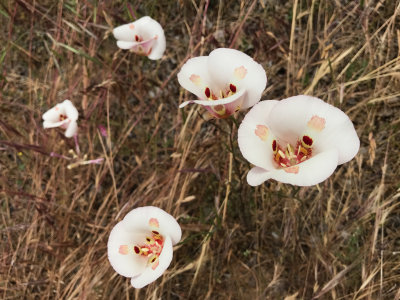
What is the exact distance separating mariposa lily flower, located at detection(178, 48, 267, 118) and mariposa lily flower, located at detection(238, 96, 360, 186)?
0.06m

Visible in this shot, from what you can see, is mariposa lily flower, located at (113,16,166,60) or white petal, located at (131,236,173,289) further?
mariposa lily flower, located at (113,16,166,60)

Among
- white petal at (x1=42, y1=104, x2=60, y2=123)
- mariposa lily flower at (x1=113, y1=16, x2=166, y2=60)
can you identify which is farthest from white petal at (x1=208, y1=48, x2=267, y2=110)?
white petal at (x1=42, y1=104, x2=60, y2=123)

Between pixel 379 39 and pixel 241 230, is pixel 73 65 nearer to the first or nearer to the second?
pixel 241 230

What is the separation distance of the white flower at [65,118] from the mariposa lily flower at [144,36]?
1.03 ft

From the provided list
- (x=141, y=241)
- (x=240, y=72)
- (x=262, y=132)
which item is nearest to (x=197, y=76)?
(x=240, y=72)

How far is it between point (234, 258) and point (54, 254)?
721mm

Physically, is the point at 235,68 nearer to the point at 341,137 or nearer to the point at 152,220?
the point at 341,137

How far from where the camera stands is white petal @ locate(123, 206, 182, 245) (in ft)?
3.67

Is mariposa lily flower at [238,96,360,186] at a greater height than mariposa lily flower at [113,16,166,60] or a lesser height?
greater

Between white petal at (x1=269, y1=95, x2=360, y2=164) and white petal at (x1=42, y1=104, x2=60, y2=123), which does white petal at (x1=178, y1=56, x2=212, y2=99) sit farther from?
white petal at (x1=42, y1=104, x2=60, y2=123)

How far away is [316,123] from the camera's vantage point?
990mm

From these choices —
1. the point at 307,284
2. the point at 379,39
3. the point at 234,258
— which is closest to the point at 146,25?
the point at 379,39

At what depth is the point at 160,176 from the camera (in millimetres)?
1754

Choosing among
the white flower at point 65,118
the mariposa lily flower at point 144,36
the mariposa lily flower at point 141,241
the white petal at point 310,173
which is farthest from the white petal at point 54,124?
the white petal at point 310,173
